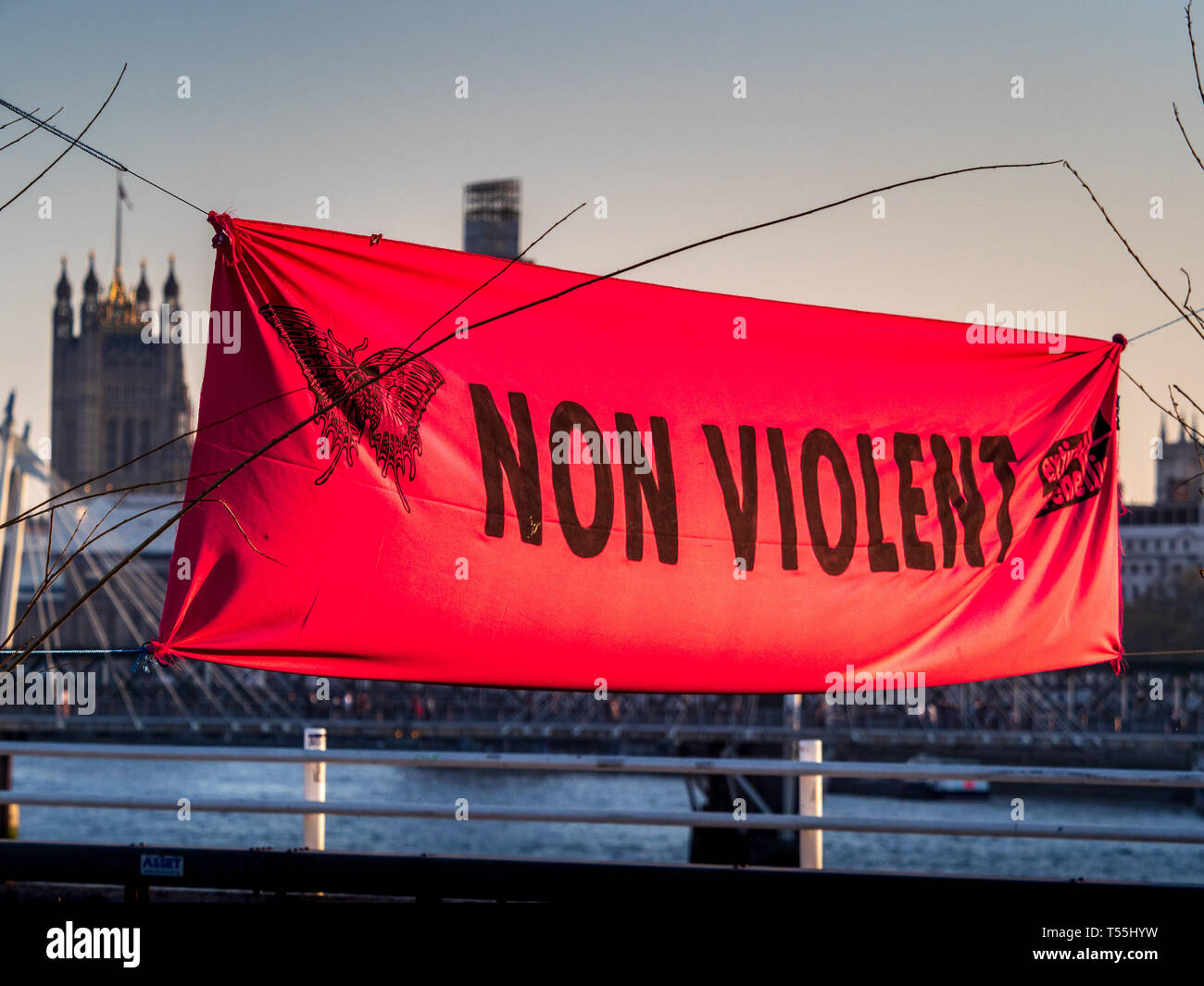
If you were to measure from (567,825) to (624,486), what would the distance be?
1386 inches

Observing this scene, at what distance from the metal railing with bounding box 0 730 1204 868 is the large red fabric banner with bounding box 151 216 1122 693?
357 millimetres

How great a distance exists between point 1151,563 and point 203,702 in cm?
9436

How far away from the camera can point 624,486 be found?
4750 millimetres

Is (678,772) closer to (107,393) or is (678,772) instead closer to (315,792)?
(315,792)

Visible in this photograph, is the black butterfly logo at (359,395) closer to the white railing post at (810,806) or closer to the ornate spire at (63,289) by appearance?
the white railing post at (810,806)

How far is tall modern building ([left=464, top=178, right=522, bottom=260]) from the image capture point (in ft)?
454

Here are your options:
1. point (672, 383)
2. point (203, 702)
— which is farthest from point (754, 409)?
point (203, 702)

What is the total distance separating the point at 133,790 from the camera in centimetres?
5097

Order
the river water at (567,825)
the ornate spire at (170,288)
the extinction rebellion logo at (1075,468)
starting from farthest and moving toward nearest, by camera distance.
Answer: the ornate spire at (170,288) → the river water at (567,825) → the extinction rebellion logo at (1075,468)

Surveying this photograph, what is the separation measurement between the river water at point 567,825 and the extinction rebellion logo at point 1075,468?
24.4 m

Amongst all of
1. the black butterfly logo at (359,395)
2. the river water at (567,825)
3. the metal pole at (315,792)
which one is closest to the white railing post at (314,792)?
the metal pole at (315,792)

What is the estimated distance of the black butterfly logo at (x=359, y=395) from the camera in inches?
166

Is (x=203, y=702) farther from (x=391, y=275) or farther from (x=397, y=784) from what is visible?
(x=391, y=275)

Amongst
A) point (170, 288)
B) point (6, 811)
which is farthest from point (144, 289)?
point (6, 811)
